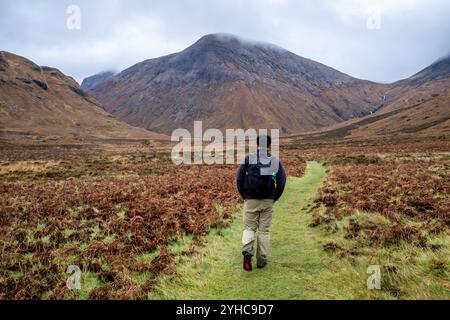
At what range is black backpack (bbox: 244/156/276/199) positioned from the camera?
7.75m

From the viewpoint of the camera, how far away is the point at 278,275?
289 inches

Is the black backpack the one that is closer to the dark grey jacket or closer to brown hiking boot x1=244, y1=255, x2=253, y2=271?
the dark grey jacket

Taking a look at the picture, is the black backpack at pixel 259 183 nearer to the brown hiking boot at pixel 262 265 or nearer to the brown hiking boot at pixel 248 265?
the brown hiking boot at pixel 248 265

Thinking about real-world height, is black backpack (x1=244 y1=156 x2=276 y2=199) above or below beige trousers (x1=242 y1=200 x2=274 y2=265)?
above

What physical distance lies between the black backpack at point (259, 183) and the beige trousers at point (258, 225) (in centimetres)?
20

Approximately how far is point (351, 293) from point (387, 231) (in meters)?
3.71

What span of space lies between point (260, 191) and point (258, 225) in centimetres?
98

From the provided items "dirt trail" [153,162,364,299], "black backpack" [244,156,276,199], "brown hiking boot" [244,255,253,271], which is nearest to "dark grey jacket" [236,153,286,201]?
"black backpack" [244,156,276,199]

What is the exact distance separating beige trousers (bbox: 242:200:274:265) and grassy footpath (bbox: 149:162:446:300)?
1.49ft

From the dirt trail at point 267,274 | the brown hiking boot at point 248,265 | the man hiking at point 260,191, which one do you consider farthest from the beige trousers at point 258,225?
the dirt trail at point 267,274

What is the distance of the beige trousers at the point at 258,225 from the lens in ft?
25.7
